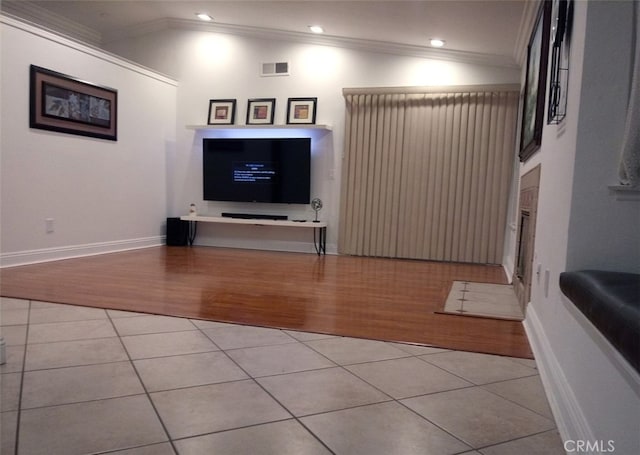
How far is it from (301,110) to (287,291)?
317 centimetres

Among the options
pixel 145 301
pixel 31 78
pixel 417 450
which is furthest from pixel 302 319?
pixel 31 78

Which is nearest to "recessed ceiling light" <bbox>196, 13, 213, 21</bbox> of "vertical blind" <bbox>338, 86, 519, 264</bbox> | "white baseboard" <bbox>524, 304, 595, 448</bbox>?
"vertical blind" <bbox>338, 86, 519, 264</bbox>

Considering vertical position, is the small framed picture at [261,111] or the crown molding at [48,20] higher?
the crown molding at [48,20]

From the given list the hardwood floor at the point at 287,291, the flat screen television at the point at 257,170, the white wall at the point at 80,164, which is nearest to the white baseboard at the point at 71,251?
the white wall at the point at 80,164

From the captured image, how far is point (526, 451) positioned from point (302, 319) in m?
1.56

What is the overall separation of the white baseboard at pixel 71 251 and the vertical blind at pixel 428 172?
2592 millimetres

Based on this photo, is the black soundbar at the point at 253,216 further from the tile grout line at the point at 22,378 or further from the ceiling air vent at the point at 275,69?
the tile grout line at the point at 22,378

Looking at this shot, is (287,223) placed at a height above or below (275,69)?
below

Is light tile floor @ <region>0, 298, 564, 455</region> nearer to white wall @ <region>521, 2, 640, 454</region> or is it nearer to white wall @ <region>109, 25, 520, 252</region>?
white wall @ <region>521, 2, 640, 454</region>

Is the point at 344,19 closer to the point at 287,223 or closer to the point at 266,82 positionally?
the point at 266,82

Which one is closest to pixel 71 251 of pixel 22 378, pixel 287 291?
pixel 287 291

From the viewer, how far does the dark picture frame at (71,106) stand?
4.43 meters

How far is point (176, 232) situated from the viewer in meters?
6.27

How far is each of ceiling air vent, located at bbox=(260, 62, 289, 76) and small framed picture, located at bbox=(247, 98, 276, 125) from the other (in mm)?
349
